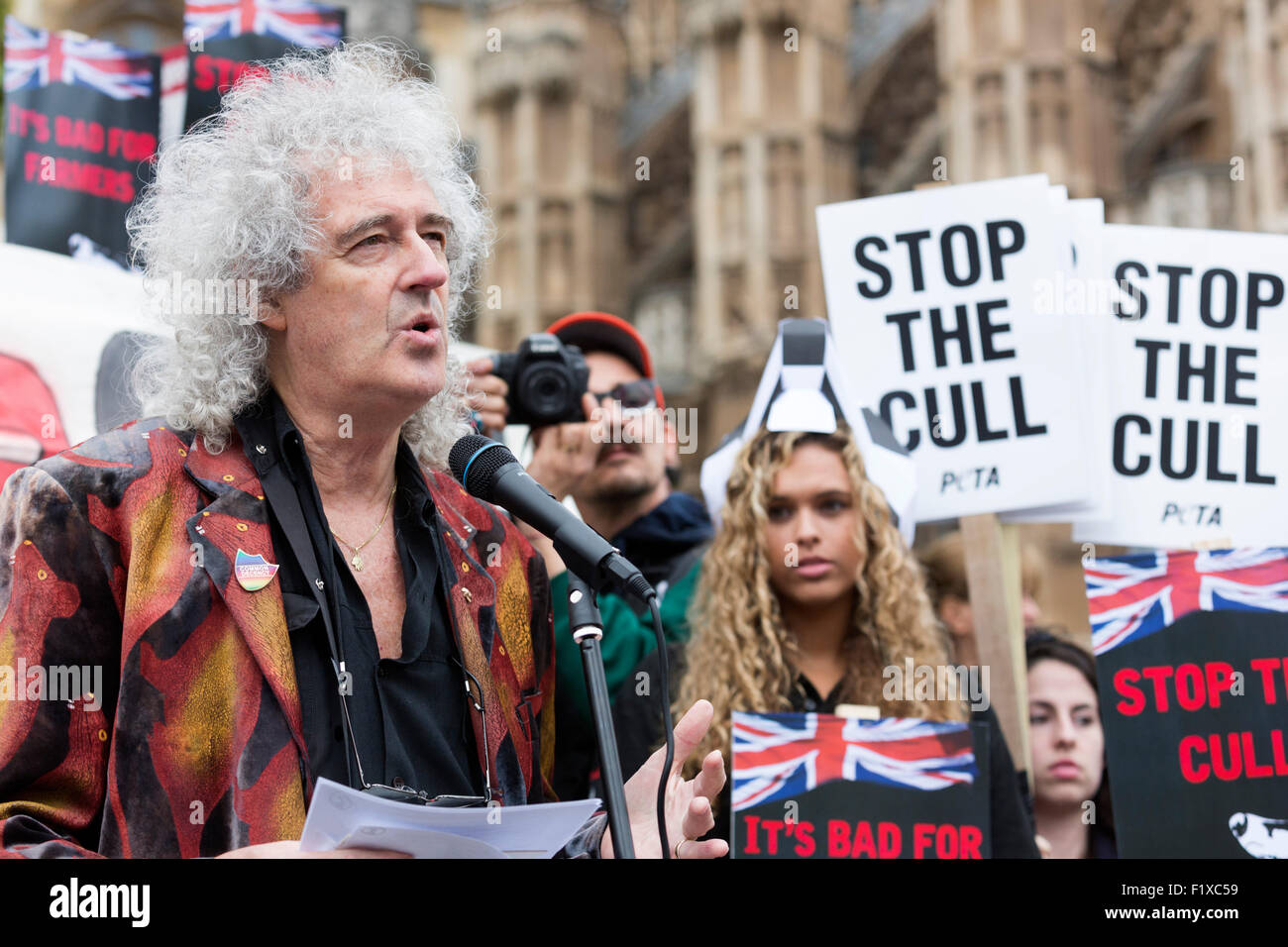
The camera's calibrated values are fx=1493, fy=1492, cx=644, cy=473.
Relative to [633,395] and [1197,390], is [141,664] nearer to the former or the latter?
[633,395]

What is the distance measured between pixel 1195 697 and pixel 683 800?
140 cm

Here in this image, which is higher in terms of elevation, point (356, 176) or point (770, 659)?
point (356, 176)

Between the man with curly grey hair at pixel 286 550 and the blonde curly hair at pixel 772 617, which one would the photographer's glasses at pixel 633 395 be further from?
the man with curly grey hair at pixel 286 550

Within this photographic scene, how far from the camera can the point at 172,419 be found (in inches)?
80.8

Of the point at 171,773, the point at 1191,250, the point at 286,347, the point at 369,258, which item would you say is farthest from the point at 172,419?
the point at 1191,250

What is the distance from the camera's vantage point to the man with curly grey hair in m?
1.82

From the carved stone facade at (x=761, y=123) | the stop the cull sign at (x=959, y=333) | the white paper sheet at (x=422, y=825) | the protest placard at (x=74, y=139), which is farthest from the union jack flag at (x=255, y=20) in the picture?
the carved stone facade at (x=761, y=123)

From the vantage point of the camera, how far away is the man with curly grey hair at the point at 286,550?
1.82 m

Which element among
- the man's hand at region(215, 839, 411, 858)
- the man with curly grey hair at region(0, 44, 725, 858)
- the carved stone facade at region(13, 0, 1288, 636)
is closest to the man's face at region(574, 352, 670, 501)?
the man with curly grey hair at region(0, 44, 725, 858)

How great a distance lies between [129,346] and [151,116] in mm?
1375

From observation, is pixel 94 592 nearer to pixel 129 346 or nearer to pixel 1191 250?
pixel 129 346

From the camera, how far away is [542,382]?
9.78 ft

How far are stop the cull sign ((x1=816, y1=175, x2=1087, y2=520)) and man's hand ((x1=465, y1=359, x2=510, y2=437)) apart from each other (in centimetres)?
107
